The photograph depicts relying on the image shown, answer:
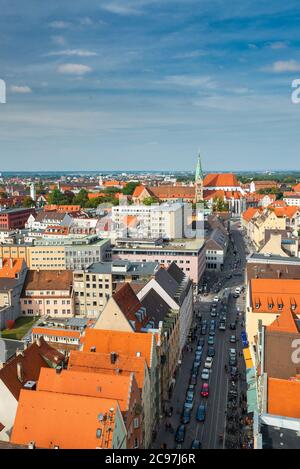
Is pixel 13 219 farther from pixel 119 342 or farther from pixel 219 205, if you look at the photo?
pixel 119 342

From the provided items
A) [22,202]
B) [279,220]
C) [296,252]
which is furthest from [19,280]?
[22,202]

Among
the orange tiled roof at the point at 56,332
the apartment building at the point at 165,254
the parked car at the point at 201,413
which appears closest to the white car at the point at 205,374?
the parked car at the point at 201,413

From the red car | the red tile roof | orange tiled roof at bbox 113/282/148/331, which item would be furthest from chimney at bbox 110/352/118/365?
the red car

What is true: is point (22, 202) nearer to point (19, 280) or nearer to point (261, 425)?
point (19, 280)

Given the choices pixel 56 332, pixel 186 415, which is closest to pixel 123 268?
pixel 56 332

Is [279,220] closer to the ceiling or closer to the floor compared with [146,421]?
closer to the ceiling
